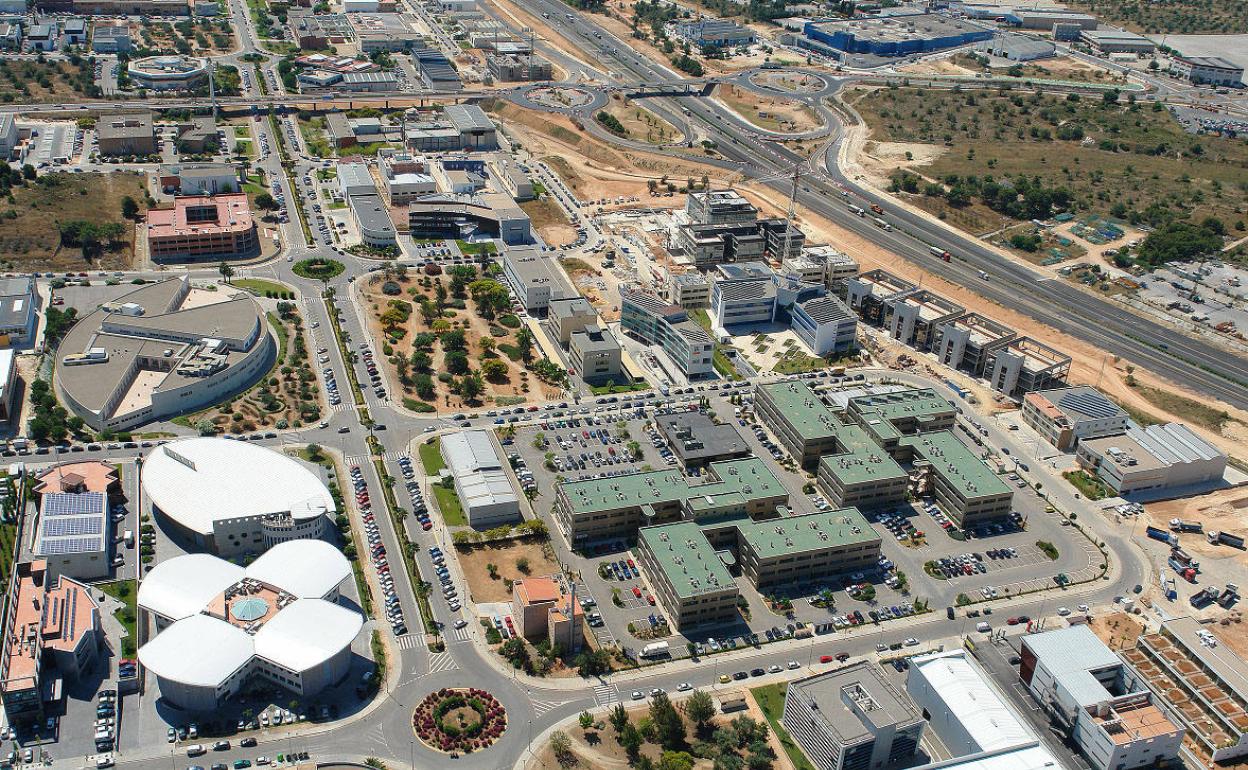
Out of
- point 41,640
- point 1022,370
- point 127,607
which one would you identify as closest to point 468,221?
point 1022,370

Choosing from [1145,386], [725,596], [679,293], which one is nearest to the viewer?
[725,596]

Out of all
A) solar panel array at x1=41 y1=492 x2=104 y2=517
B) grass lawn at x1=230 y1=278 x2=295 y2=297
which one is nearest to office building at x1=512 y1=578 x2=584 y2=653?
solar panel array at x1=41 y1=492 x2=104 y2=517

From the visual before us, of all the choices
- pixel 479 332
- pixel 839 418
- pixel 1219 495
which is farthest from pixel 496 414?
pixel 1219 495

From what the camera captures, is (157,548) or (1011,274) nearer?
(157,548)

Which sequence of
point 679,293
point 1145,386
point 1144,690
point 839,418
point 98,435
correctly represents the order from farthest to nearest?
point 679,293 < point 1145,386 < point 839,418 < point 98,435 < point 1144,690

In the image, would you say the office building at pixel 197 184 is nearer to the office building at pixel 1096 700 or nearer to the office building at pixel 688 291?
the office building at pixel 688 291

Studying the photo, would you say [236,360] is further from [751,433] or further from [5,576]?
[751,433]

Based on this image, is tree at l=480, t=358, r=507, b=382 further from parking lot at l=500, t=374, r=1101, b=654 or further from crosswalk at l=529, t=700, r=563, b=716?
crosswalk at l=529, t=700, r=563, b=716

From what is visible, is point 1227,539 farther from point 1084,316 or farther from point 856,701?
point 1084,316
